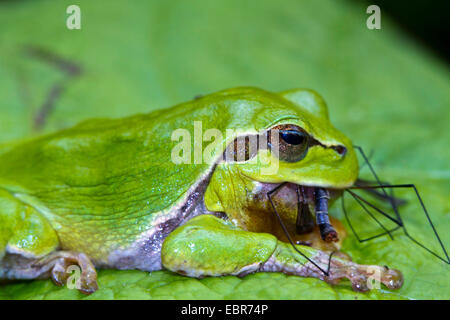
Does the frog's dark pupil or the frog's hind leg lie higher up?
the frog's dark pupil

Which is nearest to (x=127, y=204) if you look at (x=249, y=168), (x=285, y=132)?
(x=249, y=168)

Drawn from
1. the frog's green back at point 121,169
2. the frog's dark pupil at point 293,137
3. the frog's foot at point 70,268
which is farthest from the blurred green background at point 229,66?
the frog's foot at point 70,268

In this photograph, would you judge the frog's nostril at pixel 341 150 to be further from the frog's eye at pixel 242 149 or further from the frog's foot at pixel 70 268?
the frog's foot at pixel 70 268

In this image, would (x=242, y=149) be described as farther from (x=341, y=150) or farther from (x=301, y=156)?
(x=341, y=150)

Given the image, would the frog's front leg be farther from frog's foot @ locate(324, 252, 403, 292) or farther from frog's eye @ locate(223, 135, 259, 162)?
frog's eye @ locate(223, 135, 259, 162)

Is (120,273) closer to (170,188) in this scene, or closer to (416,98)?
(170,188)

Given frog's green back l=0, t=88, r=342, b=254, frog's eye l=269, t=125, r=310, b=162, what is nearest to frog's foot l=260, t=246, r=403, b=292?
frog's eye l=269, t=125, r=310, b=162

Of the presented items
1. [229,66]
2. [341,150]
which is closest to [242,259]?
[341,150]
